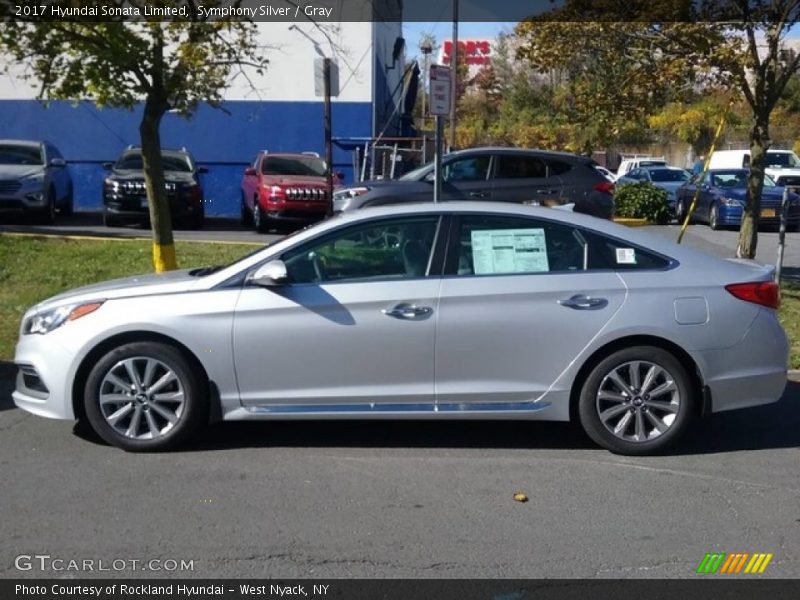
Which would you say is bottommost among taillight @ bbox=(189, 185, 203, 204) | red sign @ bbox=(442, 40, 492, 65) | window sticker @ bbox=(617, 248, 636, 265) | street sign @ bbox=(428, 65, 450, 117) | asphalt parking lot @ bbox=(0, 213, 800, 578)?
asphalt parking lot @ bbox=(0, 213, 800, 578)

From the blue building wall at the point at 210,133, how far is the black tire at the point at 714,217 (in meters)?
8.37

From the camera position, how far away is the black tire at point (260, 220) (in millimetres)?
19703

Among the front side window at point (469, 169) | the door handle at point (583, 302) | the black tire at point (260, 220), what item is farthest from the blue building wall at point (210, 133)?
the door handle at point (583, 302)

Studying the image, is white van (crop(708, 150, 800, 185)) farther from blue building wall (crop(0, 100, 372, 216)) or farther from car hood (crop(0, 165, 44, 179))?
car hood (crop(0, 165, 44, 179))

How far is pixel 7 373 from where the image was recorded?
334 inches

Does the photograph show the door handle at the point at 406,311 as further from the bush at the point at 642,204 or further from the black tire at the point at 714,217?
the bush at the point at 642,204

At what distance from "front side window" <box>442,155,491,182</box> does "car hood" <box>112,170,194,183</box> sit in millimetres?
6705

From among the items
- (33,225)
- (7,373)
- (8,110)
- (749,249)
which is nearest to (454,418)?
(7,373)

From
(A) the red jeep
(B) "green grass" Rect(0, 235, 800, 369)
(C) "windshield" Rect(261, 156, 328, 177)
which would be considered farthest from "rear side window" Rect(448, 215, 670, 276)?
(C) "windshield" Rect(261, 156, 328, 177)

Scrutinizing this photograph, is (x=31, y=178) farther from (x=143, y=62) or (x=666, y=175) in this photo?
(x=666, y=175)

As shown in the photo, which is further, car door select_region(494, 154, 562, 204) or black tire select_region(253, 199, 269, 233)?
black tire select_region(253, 199, 269, 233)

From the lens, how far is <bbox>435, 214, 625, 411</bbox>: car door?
627 cm

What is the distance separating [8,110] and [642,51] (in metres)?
18.4

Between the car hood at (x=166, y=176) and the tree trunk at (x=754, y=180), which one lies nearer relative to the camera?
the tree trunk at (x=754, y=180)
